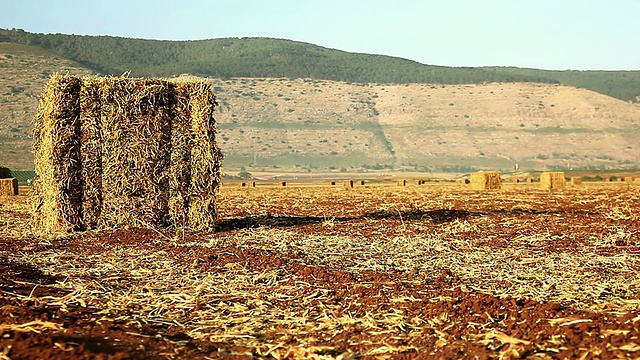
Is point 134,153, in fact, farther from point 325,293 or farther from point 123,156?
point 325,293

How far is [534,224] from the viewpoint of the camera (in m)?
15.7

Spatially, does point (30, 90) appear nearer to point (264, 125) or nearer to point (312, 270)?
point (264, 125)

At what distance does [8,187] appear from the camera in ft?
105

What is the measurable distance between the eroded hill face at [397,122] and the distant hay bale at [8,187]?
72.5 metres

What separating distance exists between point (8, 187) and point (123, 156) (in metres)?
19.9

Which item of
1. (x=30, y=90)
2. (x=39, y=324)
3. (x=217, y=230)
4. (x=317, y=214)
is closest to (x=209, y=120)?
(x=217, y=230)

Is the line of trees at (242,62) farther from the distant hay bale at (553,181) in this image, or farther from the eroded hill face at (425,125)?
the distant hay bale at (553,181)

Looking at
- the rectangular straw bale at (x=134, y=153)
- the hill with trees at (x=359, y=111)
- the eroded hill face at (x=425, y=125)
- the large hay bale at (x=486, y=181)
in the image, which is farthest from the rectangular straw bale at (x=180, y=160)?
the eroded hill face at (x=425, y=125)

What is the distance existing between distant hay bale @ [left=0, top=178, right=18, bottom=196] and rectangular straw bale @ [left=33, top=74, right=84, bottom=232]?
1880 cm

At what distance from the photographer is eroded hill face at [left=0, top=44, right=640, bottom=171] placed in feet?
396

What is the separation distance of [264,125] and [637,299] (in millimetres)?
126413

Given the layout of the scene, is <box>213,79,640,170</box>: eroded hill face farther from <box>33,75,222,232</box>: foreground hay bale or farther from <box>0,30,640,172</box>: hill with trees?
<box>33,75,222,232</box>: foreground hay bale

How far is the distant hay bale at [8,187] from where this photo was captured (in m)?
32.0

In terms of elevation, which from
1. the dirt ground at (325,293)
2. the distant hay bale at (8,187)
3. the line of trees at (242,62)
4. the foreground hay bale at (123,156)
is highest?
the line of trees at (242,62)
